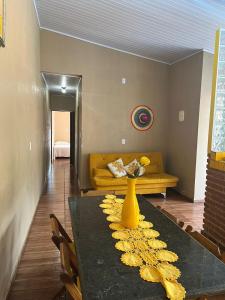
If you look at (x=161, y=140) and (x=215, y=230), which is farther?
(x=161, y=140)

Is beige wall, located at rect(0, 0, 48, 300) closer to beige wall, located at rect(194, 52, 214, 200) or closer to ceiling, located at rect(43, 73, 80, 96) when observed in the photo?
ceiling, located at rect(43, 73, 80, 96)

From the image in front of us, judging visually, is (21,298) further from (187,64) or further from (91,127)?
(187,64)

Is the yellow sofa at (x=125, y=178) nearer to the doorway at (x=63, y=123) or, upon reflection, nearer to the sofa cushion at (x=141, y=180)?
the sofa cushion at (x=141, y=180)

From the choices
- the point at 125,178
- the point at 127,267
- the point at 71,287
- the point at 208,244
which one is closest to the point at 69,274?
the point at 71,287

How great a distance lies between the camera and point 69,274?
1157 mm

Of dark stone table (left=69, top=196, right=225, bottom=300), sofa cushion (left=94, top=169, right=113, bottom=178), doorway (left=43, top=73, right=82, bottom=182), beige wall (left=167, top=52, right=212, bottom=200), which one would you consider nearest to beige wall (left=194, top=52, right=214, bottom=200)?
beige wall (left=167, top=52, right=212, bottom=200)

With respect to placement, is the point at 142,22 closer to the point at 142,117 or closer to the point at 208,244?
the point at 142,117

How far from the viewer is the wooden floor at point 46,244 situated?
1.98m

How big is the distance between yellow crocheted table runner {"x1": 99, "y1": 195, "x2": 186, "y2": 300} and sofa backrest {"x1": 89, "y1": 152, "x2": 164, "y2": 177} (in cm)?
296

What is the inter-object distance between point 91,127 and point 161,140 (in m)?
1.64

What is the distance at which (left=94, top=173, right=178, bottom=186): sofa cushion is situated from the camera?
13.7 ft

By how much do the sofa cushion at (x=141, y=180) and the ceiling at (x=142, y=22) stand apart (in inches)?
95.9

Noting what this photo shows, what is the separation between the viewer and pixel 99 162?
4.69m

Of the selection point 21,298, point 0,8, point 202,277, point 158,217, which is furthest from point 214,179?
point 0,8
